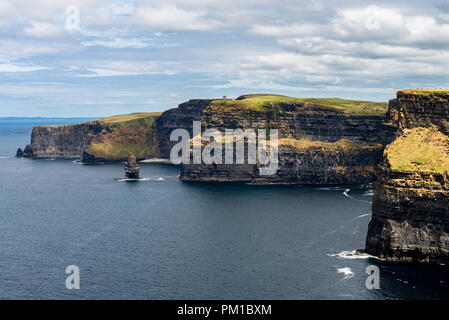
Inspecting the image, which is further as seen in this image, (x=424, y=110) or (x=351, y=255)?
(x=424, y=110)

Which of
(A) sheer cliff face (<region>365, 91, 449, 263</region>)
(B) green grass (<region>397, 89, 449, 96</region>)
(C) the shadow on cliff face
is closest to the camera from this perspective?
(C) the shadow on cliff face

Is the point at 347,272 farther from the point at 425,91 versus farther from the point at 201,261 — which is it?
the point at 425,91

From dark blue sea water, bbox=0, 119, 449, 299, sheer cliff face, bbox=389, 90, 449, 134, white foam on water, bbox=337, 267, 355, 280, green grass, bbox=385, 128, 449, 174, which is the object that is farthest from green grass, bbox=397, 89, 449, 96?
white foam on water, bbox=337, 267, 355, 280

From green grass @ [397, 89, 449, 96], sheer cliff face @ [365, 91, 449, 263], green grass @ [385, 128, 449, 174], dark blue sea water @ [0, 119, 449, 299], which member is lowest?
dark blue sea water @ [0, 119, 449, 299]

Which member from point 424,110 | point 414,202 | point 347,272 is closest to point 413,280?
point 347,272

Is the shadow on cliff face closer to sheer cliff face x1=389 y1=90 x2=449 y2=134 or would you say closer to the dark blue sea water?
the dark blue sea water

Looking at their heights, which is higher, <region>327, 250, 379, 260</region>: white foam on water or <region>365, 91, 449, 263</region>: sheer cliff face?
<region>365, 91, 449, 263</region>: sheer cliff face

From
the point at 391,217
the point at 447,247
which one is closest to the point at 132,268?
the point at 391,217
